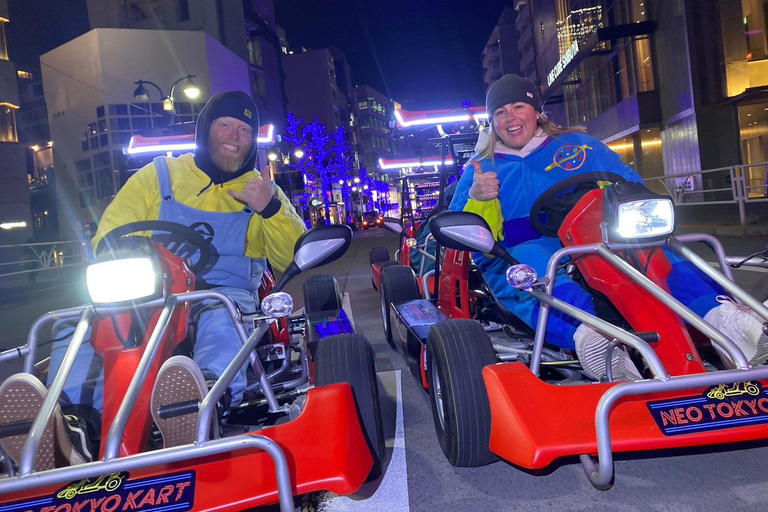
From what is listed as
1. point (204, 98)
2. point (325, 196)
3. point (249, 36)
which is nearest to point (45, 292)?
point (204, 98)

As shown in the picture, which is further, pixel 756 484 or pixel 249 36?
pixel 249 36

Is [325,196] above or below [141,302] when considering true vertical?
above

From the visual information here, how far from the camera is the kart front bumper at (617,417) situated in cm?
160

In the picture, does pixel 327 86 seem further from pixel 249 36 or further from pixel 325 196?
pixel 249 36

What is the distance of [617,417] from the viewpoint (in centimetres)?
173

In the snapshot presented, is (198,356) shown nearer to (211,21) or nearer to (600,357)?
(600,357)

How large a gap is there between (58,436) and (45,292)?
48.7 ft

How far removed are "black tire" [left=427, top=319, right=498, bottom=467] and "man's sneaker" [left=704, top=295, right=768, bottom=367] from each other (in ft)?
2.55

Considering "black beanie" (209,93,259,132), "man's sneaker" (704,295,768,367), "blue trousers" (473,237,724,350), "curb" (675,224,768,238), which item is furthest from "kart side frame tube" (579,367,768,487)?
"curb" (675,224,768,238)

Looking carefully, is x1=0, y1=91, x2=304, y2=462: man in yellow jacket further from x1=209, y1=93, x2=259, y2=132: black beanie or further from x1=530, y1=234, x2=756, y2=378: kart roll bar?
x1=530, y1=234, x2=756, y2=378: kart roll bar

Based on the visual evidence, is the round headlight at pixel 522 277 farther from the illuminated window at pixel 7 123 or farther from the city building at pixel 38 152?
the city building at pixel 38 152

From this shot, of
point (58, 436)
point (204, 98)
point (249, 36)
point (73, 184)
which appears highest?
point (249, 36)

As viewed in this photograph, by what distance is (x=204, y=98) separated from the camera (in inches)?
1188

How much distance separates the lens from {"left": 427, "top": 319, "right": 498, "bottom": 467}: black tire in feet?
6.94
